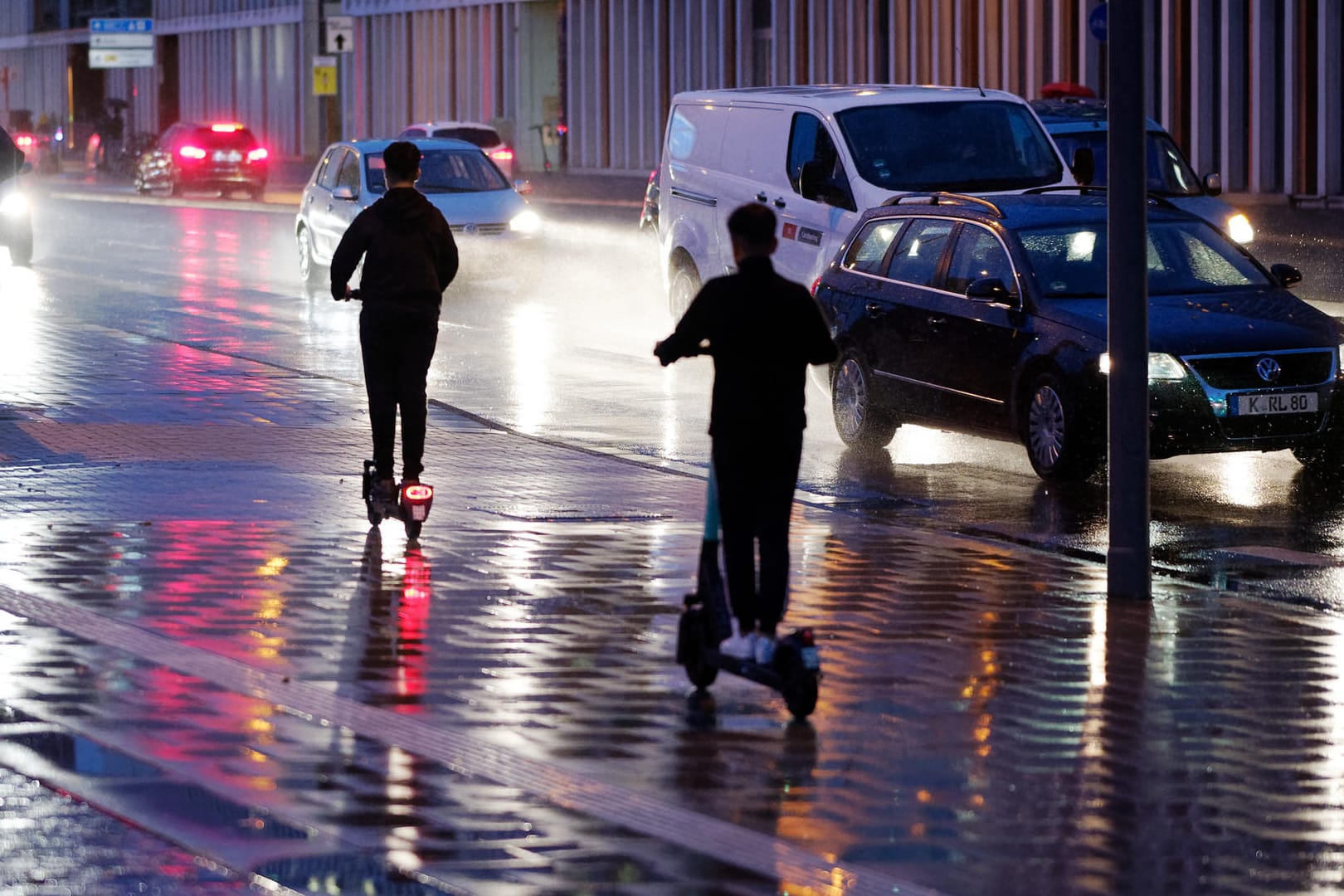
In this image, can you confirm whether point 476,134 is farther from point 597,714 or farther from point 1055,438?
point 597,714

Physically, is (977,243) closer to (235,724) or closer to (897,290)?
A: (897,290)

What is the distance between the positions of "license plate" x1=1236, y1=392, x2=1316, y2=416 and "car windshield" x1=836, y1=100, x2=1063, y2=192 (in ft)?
17.7

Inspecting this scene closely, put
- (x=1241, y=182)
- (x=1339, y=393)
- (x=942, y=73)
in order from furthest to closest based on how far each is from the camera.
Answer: (x=942, y=73) < (x=1241, y=182) < (x=1339, y=393)

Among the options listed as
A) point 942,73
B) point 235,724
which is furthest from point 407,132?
point 235,724

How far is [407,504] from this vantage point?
11.0 metres

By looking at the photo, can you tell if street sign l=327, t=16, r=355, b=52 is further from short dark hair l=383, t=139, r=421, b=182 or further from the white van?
short dark hair l=383, t=139, r=421, b=182

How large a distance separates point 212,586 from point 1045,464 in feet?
17.0

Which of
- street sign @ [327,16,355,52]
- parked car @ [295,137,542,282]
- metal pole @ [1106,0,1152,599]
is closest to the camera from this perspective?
metal pole @ [1106,0,1152,599]

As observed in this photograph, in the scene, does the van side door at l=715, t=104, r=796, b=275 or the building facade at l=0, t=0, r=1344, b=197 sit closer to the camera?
the van side door at l=715, t=104, r=796, b=275

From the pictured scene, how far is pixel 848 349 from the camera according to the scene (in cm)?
1502

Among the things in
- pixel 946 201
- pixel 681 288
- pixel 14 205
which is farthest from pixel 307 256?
pixel 946 201

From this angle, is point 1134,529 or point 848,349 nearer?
point 1134,529

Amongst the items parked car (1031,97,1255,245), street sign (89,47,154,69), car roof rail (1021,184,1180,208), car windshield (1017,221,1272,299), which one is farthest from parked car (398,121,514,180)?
street sign (89,47,154,69)

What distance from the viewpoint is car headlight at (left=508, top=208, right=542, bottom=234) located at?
26.0 metres
